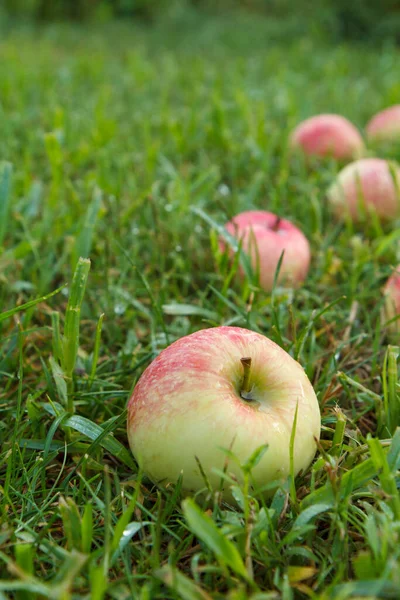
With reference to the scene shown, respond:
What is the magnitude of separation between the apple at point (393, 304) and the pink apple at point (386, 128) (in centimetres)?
170

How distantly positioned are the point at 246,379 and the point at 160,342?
0.47 meters

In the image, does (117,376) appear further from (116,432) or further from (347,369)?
(347,369)

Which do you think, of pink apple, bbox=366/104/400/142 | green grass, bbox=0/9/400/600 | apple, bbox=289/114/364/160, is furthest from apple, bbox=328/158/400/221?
pink apple, bbox=366/104/400/142

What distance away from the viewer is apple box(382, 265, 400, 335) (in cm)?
167

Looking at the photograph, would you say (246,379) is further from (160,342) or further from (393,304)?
(393,304)

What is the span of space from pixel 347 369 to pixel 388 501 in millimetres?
558

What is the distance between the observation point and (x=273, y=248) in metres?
1.87

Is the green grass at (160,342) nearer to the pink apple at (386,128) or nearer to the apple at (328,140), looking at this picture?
the apple at (328,140)

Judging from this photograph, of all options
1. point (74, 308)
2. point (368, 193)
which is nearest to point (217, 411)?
point (74, 308)

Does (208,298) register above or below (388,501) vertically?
below

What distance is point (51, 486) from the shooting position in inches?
49.1

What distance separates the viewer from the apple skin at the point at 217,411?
42.4 inches

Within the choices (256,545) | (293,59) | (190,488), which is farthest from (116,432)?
(293,59)

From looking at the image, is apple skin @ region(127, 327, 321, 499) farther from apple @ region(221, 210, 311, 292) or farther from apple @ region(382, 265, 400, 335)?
apple @ region(221, 210, 311, 292)
